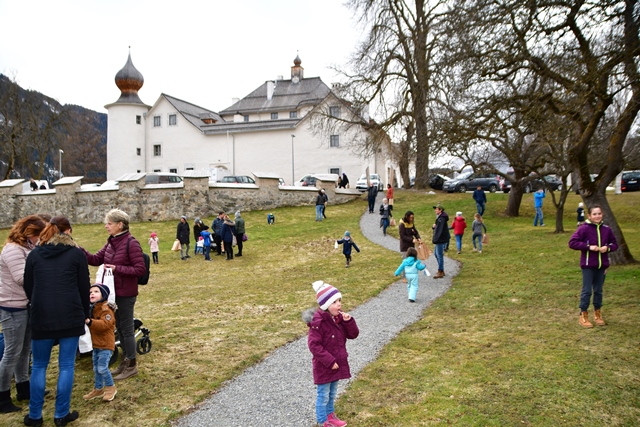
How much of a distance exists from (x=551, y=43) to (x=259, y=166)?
37115 mm

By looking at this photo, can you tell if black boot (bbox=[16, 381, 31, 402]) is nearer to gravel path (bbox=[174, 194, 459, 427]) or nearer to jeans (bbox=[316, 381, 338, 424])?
gravel path (bbox=[174, 194, 459, 427])

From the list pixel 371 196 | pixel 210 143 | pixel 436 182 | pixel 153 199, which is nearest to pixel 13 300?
pixel 371 196

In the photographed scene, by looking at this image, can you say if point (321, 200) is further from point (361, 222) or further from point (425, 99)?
point (425, 99)

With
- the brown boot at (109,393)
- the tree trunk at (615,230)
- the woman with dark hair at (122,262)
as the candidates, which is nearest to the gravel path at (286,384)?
the brown boot at (109,393)

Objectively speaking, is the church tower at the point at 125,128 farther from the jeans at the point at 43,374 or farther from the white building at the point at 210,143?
the jeans at the point at 43,374

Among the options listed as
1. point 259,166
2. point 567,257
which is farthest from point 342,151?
point 567,257

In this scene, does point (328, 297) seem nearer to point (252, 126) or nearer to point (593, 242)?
point (593, 242)

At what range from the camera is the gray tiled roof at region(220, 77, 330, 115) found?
5528cm

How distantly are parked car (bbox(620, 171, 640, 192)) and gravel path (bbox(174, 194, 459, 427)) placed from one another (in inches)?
1177

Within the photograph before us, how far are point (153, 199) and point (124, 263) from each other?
24520 millimetres

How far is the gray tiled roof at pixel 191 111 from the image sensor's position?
159ft

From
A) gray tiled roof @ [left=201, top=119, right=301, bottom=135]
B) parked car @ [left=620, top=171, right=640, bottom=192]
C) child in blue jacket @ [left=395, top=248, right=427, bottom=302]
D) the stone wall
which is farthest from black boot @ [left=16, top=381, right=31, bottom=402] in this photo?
gray tiled roof @ [left=201, top=119, right=301, bottom=135]

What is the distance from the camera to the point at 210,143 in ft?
156

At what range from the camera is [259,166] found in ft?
A: 151
